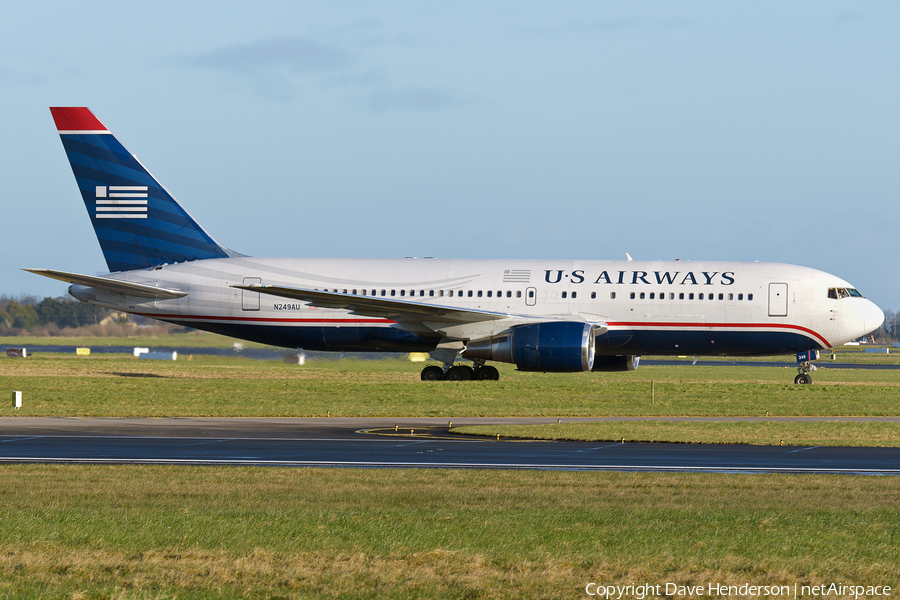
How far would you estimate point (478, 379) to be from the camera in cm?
3634

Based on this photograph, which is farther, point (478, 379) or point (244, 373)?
point (244, 373)

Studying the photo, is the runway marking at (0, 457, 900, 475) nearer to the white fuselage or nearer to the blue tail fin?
the white fuselage

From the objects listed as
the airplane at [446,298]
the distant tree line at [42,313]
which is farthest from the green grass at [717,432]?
the distant tree line at [42,313]

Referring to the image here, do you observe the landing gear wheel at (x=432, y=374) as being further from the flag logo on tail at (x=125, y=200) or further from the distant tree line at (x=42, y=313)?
the distant tree line at (x=42, y=313)

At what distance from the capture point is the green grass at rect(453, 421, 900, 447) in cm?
1959

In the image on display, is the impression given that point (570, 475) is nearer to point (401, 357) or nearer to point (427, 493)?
point (427, 493)

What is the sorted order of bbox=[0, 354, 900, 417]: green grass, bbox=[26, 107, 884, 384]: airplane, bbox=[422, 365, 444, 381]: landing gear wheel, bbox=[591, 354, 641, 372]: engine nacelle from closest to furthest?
1. bbox=[0, 354, 900, 417]: green grass
2. bbox=[26, 107, 884, 384]: airplane
3. bbox=[591, 354, 641, 372]: engine nacelle
4. bbox=[422, 365, 444, 381]: landing gear wheel

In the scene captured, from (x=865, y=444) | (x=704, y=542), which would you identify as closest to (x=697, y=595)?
(x=704, y=542)

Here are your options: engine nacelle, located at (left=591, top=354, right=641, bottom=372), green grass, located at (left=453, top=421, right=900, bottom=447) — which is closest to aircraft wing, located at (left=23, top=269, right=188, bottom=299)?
engine nacelle, located at (left=591, top=354, right=641, bottom=372)

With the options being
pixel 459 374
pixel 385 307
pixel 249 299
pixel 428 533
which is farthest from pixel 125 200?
pixel 428 533

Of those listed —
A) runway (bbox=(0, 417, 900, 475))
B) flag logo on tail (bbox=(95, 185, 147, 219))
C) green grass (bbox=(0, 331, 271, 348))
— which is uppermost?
flag logo on tail (bbox=(95, 185, 147, 219))

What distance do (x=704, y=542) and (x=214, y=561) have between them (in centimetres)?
425

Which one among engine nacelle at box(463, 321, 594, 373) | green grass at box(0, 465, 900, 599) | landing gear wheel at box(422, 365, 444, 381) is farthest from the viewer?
landing gear wheel at box(422, 365, 444, 381)

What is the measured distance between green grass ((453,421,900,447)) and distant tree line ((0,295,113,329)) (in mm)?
47773
